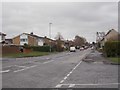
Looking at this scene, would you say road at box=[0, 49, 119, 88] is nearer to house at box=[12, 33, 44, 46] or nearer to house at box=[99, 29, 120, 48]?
house at box=[99, 29, 120, 48]

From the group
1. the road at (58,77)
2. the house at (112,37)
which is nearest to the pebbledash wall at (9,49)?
the house at (112,37)

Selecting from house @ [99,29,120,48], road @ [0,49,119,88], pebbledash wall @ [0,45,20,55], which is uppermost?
house @ [99,29,120,48]

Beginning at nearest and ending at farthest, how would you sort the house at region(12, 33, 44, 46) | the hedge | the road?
1. the road
2. the hedge
3. the house at region(12, 33, 44, 46)

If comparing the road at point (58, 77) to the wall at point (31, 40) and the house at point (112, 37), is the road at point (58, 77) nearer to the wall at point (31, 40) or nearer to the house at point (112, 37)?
the house at point (112, 37)

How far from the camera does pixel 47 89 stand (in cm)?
1045

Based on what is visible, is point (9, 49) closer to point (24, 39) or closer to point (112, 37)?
point (112, 37)

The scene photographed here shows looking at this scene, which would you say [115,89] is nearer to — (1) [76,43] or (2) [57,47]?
(2) [57,47]

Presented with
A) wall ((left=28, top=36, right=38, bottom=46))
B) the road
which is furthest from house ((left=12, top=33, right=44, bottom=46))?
the road

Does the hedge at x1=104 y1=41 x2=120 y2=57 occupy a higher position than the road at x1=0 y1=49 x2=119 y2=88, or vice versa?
the hedge at x1=104 y1=41 x2=120 y2=57

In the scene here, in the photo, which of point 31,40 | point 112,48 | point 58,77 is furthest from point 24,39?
point 58,77

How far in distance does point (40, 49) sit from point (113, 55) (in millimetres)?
50278

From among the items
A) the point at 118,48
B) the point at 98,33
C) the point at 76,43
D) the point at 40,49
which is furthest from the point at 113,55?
the point at 76,43

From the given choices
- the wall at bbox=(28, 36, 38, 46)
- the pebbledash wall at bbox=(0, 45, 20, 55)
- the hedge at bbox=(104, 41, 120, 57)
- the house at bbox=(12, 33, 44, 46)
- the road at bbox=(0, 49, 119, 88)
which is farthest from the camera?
the wall at bbox=(28, 36, 38, 46)

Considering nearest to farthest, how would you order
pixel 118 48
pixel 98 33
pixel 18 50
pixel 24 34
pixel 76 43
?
pixel 118 48 < pixel 18 50 < pixel 24 34 < pixel 98 33 < pixel 76 43
